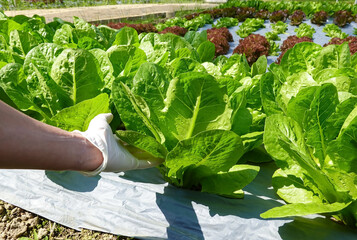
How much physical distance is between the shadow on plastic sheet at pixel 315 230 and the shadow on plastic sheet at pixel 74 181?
2.66 feet

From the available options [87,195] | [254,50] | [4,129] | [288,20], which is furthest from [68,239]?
[288,20]

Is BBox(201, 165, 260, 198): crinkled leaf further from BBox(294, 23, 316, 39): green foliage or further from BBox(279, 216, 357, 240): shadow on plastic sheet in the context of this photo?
BBox(294, 23, 316, 39): green foliage

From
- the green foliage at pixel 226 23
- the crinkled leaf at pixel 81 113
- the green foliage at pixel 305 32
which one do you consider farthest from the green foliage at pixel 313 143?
the green foliage at pixel 226 23

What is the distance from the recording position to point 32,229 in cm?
143

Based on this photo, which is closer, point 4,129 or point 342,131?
point 4,129

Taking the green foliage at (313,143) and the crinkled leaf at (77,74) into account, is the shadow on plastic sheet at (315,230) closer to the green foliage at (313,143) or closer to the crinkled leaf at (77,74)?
the green foliage at (313,143)

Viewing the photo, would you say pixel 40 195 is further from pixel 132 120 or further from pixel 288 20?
pixel 288 20

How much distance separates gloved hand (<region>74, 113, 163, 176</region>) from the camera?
1.04m

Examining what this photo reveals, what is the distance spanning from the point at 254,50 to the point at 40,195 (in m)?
3.21

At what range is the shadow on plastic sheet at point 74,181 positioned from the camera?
1401 millimetres

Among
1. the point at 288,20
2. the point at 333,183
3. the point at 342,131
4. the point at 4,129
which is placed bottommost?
the point at 288,20

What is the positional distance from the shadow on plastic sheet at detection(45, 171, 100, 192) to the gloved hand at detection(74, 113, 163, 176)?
0.32 m

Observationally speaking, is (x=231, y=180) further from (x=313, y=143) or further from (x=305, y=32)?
(x=305, y=32)

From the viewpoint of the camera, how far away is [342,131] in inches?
38.0
